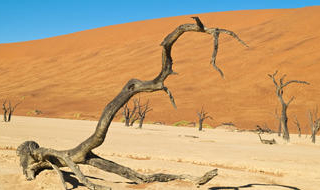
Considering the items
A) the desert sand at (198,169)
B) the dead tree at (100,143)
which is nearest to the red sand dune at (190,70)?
the desert sand at (198,169)

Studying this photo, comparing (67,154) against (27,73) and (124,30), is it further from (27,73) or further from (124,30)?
(124,30)

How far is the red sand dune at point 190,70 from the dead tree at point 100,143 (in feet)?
87.9

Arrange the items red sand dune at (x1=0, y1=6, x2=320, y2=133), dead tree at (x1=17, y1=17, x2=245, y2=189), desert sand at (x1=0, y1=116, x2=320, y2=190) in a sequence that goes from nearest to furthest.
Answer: dead tree at (x1=17, y1=17, x2=245, y2=189) < desert sand at (x1=0, y1=116, x2=320, y2=190) < red sand dune at (x1=0, y1=6, x2=320, y2=133)

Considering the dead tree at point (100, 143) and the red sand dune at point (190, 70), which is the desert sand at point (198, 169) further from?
the red sand dune at point (190, 70)

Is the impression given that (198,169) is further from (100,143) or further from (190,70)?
(190,70)

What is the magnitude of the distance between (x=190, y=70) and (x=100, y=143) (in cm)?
4996

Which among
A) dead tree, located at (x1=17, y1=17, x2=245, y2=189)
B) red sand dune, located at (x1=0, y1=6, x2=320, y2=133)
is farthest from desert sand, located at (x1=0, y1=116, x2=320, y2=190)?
red sand dune, located at (x1=0, y1=6, x2=320, y2=133)

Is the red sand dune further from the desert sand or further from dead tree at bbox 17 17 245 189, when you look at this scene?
dead tree at bbox 17 17 245 189

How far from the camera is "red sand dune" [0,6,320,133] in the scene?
41.8 meters

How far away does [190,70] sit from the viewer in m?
56.3

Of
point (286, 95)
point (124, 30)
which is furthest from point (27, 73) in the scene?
point (286, 95)

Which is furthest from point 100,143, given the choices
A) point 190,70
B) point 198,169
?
point 190,70

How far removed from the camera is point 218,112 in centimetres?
4022

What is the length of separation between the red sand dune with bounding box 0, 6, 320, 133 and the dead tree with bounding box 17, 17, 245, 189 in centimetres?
→ 2680
